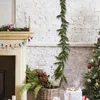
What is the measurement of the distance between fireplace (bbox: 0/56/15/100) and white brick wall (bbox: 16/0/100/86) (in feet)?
1.02

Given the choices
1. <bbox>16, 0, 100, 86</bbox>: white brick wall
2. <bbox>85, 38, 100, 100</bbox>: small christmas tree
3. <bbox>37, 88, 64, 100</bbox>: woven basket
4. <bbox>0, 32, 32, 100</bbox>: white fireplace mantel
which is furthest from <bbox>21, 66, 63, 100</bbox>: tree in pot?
<bbox>85, 38, 100, 100</bbox>: small christmas tree

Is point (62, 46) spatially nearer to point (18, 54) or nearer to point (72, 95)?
point (18, 54)

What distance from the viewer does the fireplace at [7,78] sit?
3.71m

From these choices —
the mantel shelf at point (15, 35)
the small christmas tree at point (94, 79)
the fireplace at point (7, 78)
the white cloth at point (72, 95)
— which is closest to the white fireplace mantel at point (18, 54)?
the mantel shelf at point (15, 35)

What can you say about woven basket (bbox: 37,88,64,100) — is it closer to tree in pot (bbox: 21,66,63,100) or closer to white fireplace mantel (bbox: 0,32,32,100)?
tree in pot (bbox: 21,66,63,100)

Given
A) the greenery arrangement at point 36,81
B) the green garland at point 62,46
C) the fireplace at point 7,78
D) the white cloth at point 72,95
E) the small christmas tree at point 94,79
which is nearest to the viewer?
the white cloth at point 72,95

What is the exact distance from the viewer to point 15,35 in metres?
3.54

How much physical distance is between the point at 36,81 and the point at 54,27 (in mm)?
902

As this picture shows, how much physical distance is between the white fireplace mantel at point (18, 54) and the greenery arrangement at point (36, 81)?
9 cm

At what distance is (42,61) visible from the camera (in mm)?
3861

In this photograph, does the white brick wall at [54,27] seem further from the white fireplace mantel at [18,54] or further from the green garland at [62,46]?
the white fireplace mantel at [18,54]

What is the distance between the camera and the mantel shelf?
353 cm

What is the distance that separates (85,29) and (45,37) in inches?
25.8

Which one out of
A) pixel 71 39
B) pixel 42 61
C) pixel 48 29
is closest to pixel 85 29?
pixel 71 39
